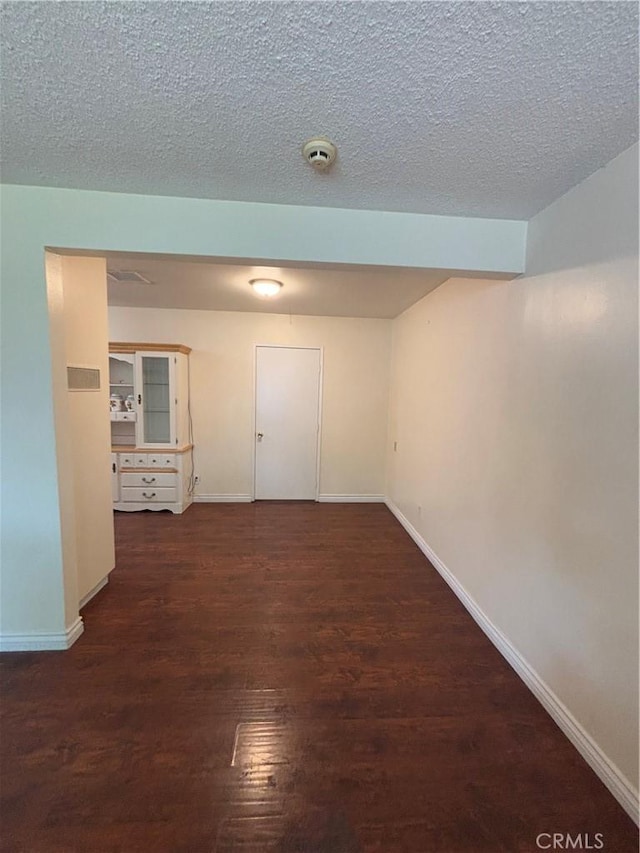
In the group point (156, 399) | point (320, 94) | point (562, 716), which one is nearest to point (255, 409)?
point (156, 399)

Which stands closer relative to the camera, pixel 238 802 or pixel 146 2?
pixel 146 2

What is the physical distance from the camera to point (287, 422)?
466 cm

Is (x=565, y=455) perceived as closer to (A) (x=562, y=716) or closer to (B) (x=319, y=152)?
(A) (x=562, y=716)

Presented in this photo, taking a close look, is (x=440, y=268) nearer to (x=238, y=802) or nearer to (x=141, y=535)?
(x=238, y=802)

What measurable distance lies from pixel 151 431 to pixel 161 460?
0.36m

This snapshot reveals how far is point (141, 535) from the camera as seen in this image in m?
3.51

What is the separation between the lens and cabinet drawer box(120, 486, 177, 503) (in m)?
4.05

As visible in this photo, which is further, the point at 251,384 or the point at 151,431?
the point at 251,384

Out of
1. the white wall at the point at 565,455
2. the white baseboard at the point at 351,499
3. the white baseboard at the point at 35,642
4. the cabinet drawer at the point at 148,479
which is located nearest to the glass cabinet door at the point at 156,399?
the cabinet drawer at the point at 148,479

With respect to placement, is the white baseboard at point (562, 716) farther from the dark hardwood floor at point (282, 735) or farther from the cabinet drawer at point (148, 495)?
the cabinet drawer at point (148, 495)

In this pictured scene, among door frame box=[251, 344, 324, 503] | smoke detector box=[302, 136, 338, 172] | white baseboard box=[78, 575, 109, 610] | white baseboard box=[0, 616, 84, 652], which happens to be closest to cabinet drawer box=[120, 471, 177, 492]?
door frame box=[251, 344, 324, 503]

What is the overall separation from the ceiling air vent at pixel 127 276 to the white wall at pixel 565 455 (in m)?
2.56

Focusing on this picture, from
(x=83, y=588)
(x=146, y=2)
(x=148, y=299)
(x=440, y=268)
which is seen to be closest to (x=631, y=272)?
(x=440, y=268)

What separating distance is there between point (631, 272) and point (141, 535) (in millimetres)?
3959
